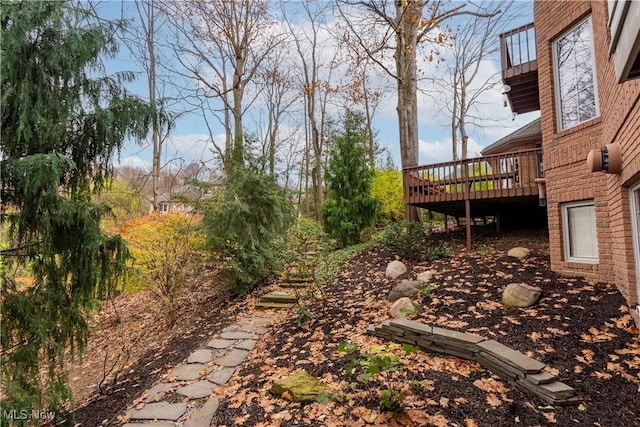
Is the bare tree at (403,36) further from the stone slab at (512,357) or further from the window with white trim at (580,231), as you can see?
the stone slab at (512,357)

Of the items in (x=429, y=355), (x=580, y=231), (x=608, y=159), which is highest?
(x=608, y=159)

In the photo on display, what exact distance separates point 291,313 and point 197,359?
187cm

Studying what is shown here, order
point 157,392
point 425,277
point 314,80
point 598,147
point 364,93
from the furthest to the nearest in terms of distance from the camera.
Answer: point 364,93 < point 314,80 < point 425,277 < point 598,147 < point 157,392

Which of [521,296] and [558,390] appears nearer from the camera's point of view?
[558,390]

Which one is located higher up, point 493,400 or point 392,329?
point 392,329

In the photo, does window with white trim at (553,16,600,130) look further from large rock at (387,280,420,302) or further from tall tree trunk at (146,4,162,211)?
tall tree trunk at (146,4,162,211)

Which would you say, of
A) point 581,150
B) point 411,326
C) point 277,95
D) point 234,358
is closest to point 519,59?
point 581,150

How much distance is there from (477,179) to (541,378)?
5.69 m

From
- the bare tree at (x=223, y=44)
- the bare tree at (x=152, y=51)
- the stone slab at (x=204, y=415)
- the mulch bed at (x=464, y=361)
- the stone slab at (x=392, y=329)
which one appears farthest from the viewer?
the bare tree at (x=152, y=51)

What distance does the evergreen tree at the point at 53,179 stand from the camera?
285 cm

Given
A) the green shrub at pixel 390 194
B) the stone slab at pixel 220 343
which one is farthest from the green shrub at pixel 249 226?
the green shrub at pixel 390 194

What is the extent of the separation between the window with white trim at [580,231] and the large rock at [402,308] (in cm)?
280

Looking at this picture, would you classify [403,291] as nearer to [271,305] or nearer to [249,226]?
[271,305]

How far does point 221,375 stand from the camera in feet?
14.1
